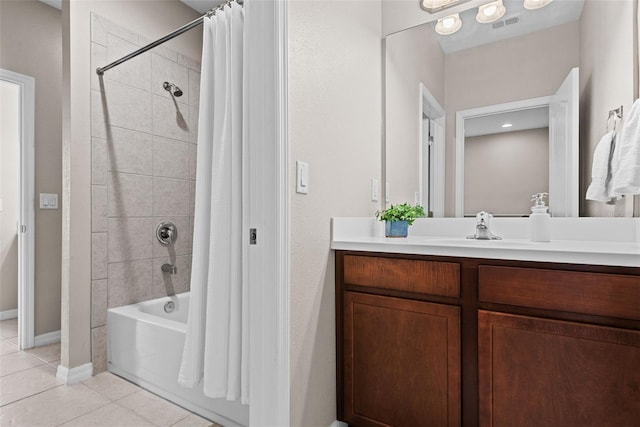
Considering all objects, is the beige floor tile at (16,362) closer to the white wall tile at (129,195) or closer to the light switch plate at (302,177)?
the white wall tile at (129,195)

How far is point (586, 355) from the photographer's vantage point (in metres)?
1.04

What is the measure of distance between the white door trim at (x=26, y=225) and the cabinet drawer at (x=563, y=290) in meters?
2.95

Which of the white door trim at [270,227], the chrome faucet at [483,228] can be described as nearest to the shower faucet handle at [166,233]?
the white door trim at [270,227]

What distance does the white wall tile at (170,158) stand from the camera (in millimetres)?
2484

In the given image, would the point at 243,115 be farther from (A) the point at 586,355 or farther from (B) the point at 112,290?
(B) the point at 112,290

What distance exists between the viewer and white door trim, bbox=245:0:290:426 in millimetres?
1188

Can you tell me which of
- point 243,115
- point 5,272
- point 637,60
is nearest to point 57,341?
point 5,272

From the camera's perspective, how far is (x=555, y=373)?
108cm

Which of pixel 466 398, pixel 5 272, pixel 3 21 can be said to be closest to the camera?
pixel 466 398

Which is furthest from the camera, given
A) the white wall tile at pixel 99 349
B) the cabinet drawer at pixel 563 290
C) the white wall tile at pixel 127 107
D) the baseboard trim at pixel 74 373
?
the white wall tile at pixel 127 107

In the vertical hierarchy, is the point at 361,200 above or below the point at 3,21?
below

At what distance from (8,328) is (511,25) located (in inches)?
167

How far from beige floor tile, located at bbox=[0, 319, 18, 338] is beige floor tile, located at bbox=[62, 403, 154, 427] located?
1712mm

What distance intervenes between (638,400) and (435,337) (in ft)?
1.87
